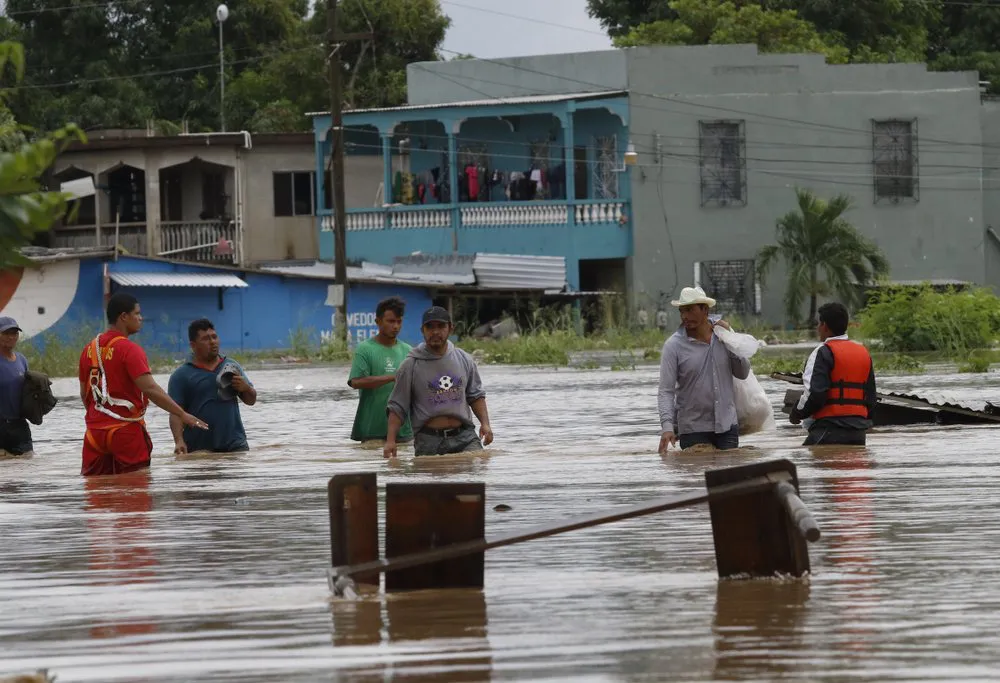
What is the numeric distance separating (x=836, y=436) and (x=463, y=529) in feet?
18.7

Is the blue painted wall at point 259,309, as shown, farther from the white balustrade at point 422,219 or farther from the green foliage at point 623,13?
the green foliage at point 623,13

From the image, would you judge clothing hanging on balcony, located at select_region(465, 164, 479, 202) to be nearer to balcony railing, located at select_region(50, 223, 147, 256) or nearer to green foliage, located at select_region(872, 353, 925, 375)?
balcony railing, located at select_region(50, 223, 147, 256)

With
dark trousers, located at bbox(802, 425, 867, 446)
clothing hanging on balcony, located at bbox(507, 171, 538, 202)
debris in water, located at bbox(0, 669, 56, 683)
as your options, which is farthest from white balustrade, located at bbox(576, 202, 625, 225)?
debris in water, located at bbox(0, 669, 56, 683)

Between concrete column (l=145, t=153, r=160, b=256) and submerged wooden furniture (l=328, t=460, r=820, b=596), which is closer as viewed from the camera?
submerged wooden furniture (l=328, t=460, r=820, b=596)

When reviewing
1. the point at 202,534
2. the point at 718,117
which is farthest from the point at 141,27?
the point at 202,534

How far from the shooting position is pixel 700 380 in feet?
37.4

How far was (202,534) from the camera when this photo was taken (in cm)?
902

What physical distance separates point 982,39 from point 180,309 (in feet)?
83.2

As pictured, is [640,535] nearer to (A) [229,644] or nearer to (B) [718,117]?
(A) [229,644]

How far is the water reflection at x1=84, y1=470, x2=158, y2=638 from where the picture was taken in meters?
6.32

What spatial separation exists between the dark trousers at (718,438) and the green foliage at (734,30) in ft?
124

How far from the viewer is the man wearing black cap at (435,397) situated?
1191 cm

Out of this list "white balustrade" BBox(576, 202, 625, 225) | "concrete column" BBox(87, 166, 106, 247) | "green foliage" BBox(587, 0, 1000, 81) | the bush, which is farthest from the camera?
"green foliage" BBox(587, 0, 1000, 81)

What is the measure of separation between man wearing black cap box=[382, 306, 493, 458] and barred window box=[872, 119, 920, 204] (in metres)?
33.3
